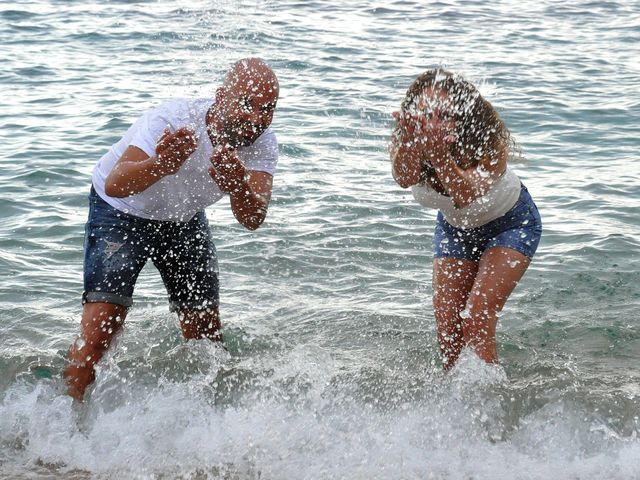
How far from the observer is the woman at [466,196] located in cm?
489

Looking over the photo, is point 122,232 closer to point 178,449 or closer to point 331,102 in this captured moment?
point 178,449

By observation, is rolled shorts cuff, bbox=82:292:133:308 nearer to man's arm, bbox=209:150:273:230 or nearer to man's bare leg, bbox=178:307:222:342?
man's bare leg, bbox=178:307:222:342

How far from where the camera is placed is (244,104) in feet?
16.2

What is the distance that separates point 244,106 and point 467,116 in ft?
3.60

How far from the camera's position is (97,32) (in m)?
16.1

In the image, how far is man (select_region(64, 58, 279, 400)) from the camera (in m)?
4.80

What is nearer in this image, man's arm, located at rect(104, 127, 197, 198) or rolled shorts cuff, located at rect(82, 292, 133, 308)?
man's arm, located at rect(104, 127, 197, 198)

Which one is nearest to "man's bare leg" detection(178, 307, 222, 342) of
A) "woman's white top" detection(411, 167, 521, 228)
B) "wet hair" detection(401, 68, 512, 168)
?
"woman's white top" detection(411, 167, 521, 228)

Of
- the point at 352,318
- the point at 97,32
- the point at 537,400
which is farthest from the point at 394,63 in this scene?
the point at 537,400

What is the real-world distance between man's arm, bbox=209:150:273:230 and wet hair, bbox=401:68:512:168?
81cm

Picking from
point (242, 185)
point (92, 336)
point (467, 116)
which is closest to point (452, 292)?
point (467, 116)

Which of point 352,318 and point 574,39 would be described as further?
point 574,39

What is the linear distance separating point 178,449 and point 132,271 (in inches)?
37.7

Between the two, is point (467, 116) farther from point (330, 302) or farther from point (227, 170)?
point (330, 302)
